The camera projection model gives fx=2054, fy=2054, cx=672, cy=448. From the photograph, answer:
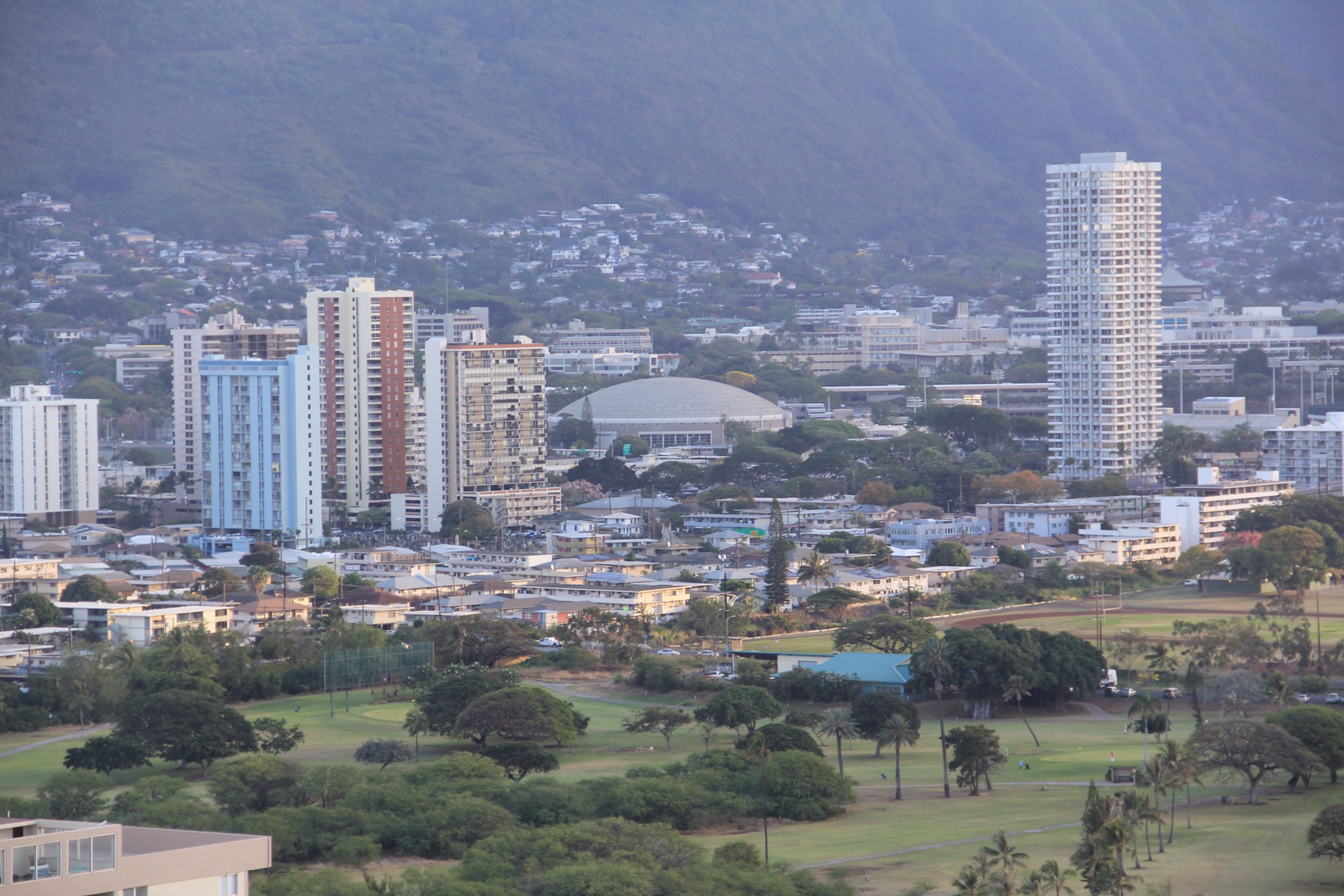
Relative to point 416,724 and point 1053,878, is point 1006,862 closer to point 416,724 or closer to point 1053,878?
point 1053,878

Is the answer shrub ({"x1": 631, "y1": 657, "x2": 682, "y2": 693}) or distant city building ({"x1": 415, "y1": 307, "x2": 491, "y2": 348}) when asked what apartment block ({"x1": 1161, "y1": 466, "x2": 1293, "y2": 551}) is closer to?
shrub ({"x1": 631, "y1": 657, "x2": 682, "y2": 693})

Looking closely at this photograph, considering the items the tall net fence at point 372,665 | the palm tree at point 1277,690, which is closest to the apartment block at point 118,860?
the palm tree at point 1277,690

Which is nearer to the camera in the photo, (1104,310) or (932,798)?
(932,798)

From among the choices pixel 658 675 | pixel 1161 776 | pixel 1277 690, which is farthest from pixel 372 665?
pixel 1161 776

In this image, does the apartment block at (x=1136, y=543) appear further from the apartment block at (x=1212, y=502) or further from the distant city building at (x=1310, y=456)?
the distant city building at (x=1310, y=456)

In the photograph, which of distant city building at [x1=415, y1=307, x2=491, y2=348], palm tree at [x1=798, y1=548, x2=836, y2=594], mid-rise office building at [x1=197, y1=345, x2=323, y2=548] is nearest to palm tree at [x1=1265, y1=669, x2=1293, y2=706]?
palm tree at [x1=798, y1=548, x2=836, y2=594]

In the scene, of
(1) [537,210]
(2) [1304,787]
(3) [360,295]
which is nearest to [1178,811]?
(2) [1304,787]
